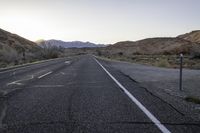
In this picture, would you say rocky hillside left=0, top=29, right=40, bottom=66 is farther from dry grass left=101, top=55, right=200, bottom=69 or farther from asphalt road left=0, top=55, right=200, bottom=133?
asphalt road left=0, top=55, right=200, bottom=133

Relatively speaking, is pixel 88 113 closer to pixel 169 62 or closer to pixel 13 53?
pixel 169 62

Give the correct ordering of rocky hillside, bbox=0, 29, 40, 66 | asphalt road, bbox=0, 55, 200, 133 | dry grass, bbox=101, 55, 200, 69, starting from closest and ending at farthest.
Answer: asphalt road, bbox=0, 55, 200, 133 < dry grass, bbox=101, 55, 200, 69 < rocky hillside, bbox=0, 29, 40, 66

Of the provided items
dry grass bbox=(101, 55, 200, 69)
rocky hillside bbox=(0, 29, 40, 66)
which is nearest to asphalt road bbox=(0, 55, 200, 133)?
dry grass bbox=(101, 55, 200, 69)

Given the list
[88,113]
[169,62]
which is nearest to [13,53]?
[169,62]

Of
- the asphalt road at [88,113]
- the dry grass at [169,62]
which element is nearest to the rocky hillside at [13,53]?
the dry grass at [169,62]

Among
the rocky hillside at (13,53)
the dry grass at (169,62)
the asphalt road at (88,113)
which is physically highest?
the asphalt road at (88,113)

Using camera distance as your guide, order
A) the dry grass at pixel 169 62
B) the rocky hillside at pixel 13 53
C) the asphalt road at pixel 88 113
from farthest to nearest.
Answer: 1. the rocky hillside at pixel 13 53
2. the dry grass at pixel 169 62
3. the asphalt road at pixel 88 113

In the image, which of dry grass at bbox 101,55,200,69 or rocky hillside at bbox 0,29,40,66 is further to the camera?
rocky hillside at bbox 0,29,40,66

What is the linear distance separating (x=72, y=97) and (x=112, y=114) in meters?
3.11

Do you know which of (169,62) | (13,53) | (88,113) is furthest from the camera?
(13,53)

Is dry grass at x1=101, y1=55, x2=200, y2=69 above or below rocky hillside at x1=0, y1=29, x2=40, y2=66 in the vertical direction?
below

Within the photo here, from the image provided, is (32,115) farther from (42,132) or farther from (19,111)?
(42,132)

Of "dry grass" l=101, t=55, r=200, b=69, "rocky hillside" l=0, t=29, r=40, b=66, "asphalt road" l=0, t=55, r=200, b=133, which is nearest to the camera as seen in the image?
"asphalt road" l=0, t=55, r=200, b=133

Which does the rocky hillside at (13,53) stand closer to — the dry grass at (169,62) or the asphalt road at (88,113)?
the dry grass at (169,62)
